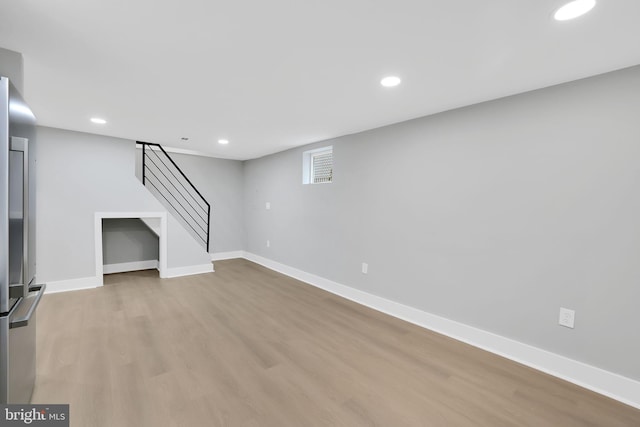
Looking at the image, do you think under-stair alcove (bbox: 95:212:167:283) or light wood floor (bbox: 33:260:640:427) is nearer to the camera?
light wood floor (bbox: 33:260:640:427)

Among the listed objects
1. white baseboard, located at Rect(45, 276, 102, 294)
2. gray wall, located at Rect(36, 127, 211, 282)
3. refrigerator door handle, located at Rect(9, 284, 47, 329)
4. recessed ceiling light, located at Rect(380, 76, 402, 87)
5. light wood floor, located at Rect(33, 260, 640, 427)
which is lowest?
light wood floor, located at Rect(33, 260, 640, 427)

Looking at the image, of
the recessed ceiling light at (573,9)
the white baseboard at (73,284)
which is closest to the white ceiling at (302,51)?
the recessed ceiling light at (573,9)

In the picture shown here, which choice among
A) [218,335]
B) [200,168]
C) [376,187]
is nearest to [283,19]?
[376,187]

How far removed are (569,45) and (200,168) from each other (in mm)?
6160

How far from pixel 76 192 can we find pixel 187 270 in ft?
6.80

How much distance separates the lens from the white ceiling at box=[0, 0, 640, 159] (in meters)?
1.42

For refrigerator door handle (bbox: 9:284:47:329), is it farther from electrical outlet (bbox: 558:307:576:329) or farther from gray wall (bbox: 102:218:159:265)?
gray wall (bbox: 102:218:159:265)

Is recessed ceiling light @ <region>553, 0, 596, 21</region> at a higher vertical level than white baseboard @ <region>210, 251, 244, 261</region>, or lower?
higher

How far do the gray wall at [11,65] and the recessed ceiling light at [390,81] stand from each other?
2.64 meters

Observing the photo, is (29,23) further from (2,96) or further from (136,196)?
(136,196)

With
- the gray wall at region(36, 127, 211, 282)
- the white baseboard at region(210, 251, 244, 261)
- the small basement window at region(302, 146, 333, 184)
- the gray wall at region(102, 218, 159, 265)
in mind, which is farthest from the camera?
the white baseboard at region(210, 251, 244, 261)

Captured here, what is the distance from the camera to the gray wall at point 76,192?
152 inches

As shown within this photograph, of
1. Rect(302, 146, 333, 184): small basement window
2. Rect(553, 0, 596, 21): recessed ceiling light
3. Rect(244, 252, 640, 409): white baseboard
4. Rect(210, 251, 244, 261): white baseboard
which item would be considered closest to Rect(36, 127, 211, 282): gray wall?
Rect(210, 251, 244, 261): white baseboard

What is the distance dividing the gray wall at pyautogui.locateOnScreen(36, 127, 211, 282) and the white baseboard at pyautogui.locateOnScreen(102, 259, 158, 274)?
0.97m
